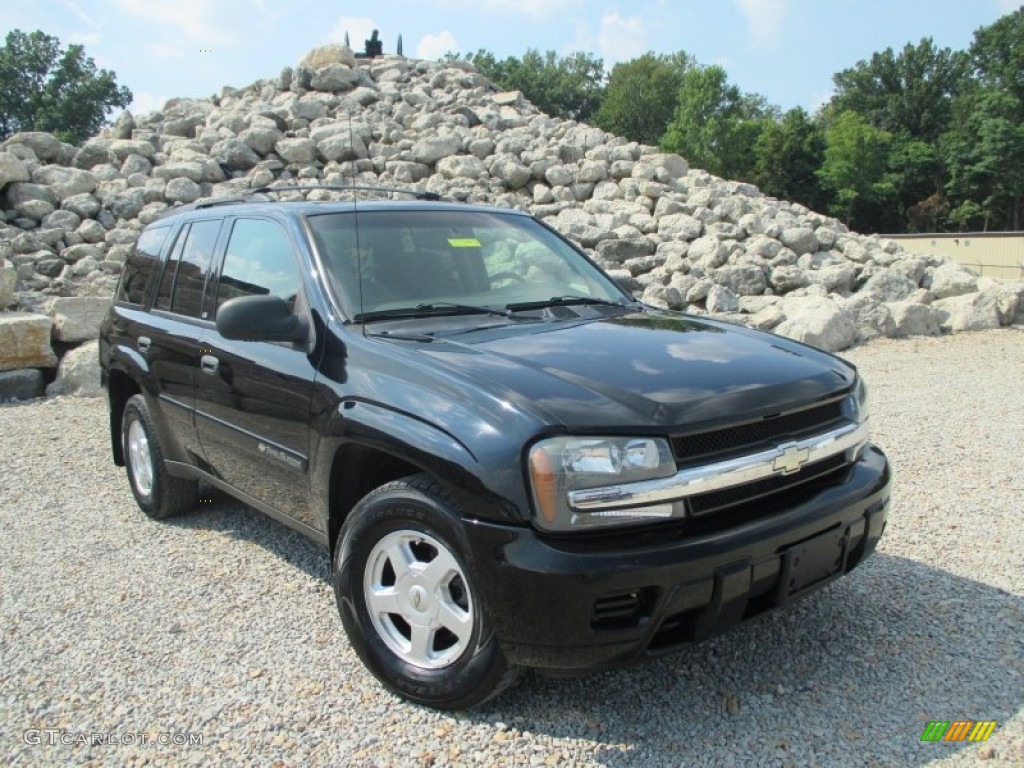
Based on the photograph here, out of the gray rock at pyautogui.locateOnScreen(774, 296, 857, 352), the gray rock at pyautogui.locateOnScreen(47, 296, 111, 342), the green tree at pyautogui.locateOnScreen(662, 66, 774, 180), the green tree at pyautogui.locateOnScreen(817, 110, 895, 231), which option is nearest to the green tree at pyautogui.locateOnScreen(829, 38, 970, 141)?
the green tree at pyautogui.locateOnScreen(817, 110, 895, 231)

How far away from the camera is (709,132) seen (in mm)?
54656

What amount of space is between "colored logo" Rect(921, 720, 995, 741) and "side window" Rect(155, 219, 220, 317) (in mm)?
3747

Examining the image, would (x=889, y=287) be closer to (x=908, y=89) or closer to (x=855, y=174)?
(x=855, y=174)

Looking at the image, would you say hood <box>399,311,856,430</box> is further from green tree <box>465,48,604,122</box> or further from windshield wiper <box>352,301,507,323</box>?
green tree <box>465,48,604,122</box>

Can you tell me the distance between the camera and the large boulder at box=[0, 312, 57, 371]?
360 inches

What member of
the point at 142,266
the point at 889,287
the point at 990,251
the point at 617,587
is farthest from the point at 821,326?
the point at 990,251

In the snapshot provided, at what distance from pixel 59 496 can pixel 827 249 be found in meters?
13.6

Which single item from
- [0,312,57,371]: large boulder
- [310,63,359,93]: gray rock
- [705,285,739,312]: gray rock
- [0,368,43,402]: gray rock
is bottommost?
[0,368,43,402]: gray rock

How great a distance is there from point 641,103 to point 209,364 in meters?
81.7

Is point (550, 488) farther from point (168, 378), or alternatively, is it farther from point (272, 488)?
point (168, 378)

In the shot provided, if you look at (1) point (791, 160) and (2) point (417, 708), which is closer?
(2) point (417, 708)

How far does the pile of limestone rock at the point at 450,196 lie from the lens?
1188cm

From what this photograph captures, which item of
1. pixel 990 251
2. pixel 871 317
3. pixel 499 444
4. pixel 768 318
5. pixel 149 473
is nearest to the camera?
pixel 499 444

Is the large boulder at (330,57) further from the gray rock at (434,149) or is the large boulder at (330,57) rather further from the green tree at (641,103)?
the green tree at (641,103)
